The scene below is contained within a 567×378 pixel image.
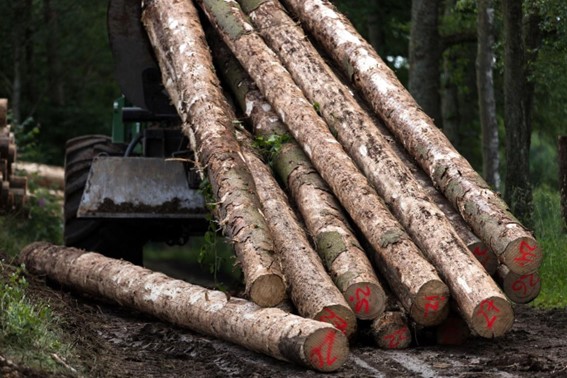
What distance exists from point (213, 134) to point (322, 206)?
1.24 metres

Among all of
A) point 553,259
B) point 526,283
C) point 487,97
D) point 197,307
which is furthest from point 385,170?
point 487,97

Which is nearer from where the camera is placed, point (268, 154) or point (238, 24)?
point (268, 154)

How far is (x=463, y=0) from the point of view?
17953 millimetres

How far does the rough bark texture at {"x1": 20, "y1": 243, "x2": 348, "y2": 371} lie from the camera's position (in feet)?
27.0

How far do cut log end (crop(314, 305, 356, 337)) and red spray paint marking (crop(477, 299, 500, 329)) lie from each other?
883 millimetres

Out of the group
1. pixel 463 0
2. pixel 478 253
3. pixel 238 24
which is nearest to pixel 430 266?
pixel 478 253

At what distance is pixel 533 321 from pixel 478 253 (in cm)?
141

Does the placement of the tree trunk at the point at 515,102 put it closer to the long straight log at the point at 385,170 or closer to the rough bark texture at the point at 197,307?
the long straight log at the point at 385,170

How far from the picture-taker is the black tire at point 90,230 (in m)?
13.8

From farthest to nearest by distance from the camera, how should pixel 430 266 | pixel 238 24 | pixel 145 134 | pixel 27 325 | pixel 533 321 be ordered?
1. pixel 145 134
2. pixel 238 24
3. pixel 533 321
4. pixel 430 266
5. pixel 27 325

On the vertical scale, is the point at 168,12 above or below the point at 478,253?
above

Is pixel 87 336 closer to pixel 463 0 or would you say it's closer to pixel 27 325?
pixel 27 325

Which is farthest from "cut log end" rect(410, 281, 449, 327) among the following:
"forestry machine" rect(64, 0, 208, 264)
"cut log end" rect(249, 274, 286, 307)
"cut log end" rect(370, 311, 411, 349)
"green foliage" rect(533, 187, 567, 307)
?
"forestry machine" rect(64, 0, 208, 264)

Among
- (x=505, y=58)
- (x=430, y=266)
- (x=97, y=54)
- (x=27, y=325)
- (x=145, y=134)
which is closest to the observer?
(x=27, y=325)
